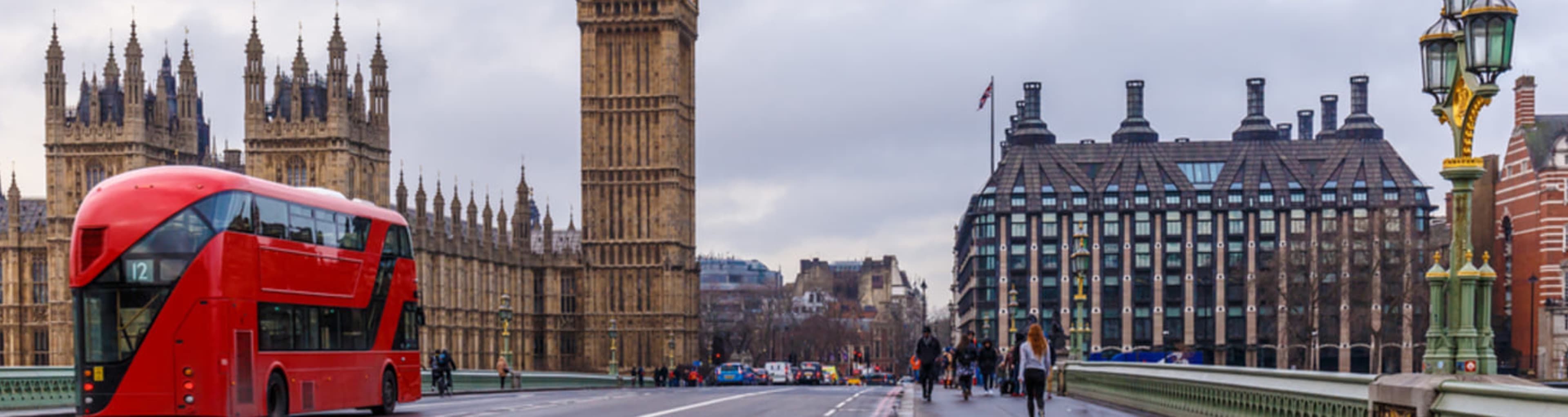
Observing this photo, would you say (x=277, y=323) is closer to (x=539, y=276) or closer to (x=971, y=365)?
(x=971, y=365)

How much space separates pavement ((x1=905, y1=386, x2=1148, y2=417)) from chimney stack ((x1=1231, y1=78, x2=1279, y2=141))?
86.4m

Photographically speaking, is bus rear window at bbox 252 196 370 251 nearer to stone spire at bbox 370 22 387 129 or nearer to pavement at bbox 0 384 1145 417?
pavement at bbox 0 384 1145 417

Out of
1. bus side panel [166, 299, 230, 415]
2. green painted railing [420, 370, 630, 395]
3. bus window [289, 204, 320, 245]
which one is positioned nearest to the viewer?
bus side panel [166, 299, 230, 415]

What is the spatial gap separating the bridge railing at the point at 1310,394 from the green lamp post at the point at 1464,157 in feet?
1.79

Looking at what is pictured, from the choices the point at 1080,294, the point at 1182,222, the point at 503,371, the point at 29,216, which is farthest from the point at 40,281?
the point at 1182,222

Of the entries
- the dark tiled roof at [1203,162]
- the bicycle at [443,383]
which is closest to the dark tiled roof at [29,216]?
the bicycle at [443,383]

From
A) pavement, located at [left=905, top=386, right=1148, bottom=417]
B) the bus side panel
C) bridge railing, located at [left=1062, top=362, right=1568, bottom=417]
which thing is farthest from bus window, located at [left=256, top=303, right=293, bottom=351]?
bridge railing, located at [left=1062, top=362, right=1568, bottom=417]

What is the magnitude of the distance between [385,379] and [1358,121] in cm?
10081

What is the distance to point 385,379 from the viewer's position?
2873cm

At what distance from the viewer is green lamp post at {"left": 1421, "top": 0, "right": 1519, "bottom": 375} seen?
1442 cm

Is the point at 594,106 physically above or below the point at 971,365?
above

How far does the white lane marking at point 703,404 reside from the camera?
27.3 m

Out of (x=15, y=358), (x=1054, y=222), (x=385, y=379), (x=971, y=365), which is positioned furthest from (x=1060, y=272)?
(x=385, y=379)

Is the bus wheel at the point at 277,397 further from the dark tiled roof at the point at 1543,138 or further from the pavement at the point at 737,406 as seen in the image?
the dark tiled roof at the point at 1543,138
